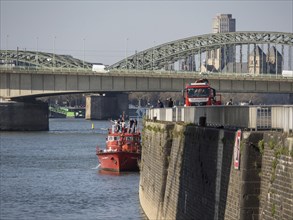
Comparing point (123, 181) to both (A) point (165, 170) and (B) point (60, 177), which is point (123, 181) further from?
(A) point (165, 170)

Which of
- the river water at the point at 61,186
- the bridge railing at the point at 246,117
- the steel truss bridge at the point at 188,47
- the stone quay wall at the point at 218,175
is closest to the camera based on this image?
the stone quay wall at the point at 218,175

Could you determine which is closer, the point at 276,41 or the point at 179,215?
the point at 179,215

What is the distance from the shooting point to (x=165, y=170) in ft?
142

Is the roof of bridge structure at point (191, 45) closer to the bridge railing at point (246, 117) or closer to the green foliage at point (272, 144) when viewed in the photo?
the bridge railing at point (246, 117)

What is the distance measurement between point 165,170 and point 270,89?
97.0 meters

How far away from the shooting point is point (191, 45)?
630ft

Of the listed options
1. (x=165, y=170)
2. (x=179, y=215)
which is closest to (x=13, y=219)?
(x=165, y=170)

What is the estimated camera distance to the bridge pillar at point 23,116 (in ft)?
478

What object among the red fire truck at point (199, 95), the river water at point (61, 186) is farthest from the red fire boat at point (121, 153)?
the red fire truck at point (199, 95)

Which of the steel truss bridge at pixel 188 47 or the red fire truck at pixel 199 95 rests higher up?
the steel truss bridge at pixel 188 47

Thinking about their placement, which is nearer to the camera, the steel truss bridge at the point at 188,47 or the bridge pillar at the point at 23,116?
the bridge pillar at the point at 23,116

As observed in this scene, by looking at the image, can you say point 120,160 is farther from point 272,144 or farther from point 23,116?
point 23,116

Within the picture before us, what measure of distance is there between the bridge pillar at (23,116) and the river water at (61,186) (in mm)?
34500

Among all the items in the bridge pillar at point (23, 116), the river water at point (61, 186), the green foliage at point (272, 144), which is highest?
the green foliage at point (272, 144)
